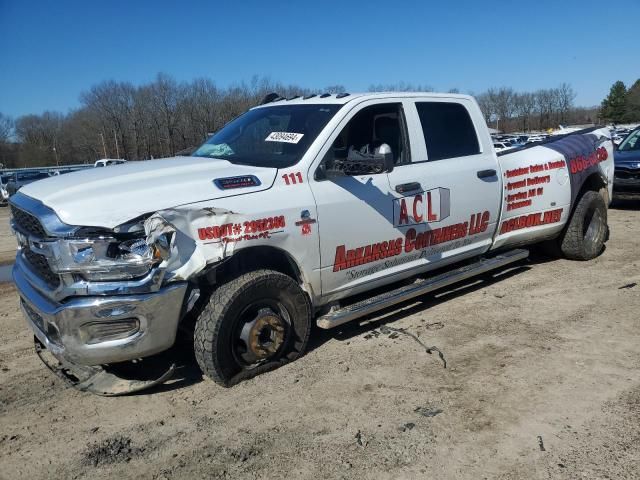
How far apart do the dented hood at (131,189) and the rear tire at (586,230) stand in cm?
433

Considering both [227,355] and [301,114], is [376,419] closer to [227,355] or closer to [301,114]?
[227,355]

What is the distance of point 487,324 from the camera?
15.5ft

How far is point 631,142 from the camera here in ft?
39.7

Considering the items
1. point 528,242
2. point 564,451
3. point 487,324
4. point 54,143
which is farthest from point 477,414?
point 54,143

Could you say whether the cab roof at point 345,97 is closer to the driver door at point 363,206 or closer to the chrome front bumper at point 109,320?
the driver door at point 363,206

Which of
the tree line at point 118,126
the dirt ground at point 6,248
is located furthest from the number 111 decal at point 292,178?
the tree line at point 118,126

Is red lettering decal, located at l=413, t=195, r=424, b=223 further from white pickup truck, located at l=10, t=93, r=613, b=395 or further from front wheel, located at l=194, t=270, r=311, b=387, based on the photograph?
front wheel, located at l=194, t=270, r=311, b=387

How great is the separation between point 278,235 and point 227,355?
89 centimetres

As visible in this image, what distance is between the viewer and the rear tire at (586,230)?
640 centimetres

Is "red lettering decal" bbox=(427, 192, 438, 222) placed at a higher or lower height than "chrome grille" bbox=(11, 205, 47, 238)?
lower

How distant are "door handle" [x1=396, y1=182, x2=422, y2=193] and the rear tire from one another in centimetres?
297

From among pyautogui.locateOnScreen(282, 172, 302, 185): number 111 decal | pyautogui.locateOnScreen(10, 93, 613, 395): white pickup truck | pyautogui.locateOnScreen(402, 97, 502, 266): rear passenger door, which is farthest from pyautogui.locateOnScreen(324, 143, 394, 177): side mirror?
pyautogui.locateOnScreen(402, 97, 502, 266): rear passenger door

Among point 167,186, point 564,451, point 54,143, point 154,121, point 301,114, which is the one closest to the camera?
point 564,451

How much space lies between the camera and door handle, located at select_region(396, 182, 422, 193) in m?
4.32
